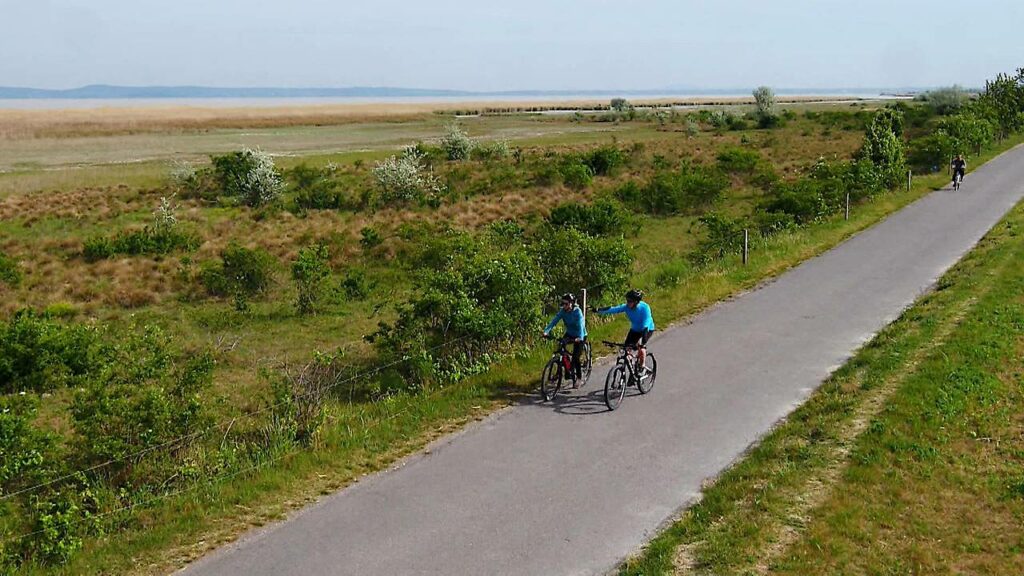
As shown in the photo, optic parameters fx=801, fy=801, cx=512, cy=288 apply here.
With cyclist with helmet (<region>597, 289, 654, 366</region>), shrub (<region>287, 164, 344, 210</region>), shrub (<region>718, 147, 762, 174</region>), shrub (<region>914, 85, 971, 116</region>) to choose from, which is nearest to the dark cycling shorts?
cyclist with helmet (<region>597, 289, 654, 366</region>)

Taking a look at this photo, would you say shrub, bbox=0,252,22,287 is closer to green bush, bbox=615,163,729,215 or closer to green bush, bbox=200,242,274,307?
green bush, bbox=200,242,274,307

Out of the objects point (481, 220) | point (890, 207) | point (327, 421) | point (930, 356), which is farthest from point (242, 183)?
point (930, 356)

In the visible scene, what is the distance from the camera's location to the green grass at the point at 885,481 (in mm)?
7832

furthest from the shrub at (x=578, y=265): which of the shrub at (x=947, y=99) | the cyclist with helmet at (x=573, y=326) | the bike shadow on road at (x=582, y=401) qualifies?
the shrub at (x=947, y=99)

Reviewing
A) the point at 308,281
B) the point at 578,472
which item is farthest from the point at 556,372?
the point at 308,281

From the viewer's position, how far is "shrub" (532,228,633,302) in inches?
720

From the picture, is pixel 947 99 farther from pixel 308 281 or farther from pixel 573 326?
pixel 573 326

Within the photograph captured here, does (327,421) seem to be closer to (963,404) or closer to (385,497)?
(385,497)

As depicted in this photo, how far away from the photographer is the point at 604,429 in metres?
11.6

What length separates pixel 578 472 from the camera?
33.2 feet

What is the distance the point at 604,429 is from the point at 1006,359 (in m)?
7.01

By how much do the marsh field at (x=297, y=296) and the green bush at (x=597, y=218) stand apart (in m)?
0.14

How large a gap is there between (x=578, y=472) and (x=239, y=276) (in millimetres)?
17284

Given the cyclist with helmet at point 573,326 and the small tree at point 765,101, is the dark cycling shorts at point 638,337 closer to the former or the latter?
the cyclist with helmet at point 573,326
